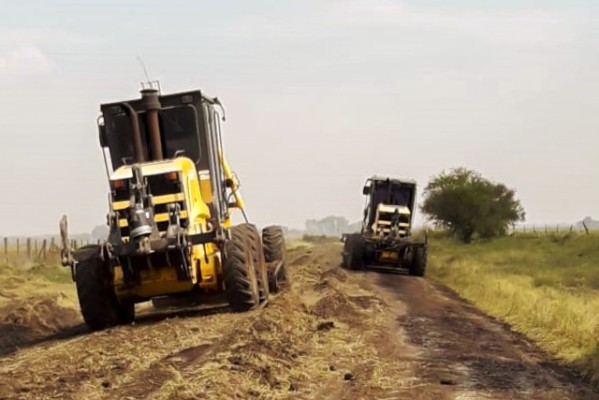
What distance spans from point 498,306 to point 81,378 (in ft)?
44.6

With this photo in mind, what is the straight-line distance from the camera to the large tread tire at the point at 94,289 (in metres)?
17.2

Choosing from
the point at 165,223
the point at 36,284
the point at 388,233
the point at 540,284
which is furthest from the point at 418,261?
the point at 165,223

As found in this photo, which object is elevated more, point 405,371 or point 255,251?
point 255,251

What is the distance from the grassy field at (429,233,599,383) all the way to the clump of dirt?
9364 millimetres

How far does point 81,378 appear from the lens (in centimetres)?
1155

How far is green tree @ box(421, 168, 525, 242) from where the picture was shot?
225 ft

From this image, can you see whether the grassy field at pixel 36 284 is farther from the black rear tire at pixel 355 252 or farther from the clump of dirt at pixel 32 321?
the black rear tire at pixel 355 252

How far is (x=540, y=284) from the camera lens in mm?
33562

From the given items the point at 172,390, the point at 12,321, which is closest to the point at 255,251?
the point at 12,321

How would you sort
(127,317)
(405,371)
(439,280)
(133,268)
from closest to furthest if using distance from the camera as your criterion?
(405,371) < (133,268) < (127,317) < (439,280)

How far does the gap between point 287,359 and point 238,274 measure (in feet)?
16.1

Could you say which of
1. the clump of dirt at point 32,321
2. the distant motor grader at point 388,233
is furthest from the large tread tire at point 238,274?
the distant motor grader at point 388,233

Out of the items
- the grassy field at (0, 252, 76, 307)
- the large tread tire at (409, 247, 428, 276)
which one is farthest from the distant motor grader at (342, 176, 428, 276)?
the grassy field at (0, 252, 76, 307)

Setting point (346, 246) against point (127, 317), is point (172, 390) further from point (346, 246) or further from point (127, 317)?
point (346, 246)
